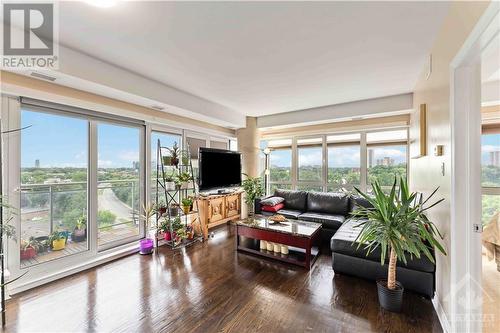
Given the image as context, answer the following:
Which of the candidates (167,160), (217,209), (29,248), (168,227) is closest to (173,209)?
(168,227)

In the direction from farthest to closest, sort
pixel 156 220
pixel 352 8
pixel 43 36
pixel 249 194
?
pixel 249 194 < pixel 156 220 < pixel 43 36 < pixel 352 8

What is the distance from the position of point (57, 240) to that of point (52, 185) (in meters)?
0.71

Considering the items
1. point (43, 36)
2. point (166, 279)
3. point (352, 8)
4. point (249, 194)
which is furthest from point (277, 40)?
point (249, 194)

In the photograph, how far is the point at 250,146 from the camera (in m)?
5.25

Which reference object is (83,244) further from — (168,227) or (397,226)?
(397,226)

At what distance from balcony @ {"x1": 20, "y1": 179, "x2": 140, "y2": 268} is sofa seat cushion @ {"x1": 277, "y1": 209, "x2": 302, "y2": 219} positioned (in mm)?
2687

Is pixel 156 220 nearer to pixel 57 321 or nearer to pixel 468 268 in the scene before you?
pixel 57 321

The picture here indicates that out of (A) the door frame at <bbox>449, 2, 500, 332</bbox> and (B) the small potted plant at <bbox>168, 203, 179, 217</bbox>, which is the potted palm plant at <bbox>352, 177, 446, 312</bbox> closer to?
(A) the door frame at <bbox>449, 2, 500, 332</bbox>

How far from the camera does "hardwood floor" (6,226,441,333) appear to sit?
176cm

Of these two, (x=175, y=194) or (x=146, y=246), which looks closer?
(x=146, y=246)

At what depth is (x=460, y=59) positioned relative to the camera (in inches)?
57.2

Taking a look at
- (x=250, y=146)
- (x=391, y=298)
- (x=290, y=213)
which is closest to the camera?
(x=391, y=298)

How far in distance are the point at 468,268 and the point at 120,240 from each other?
411cm

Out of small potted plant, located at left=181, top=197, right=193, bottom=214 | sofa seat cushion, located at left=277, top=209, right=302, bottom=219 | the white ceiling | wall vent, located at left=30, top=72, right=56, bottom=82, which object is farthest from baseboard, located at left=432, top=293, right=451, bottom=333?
wall vent, located at left=30, top=72, right=56, bottom=82
